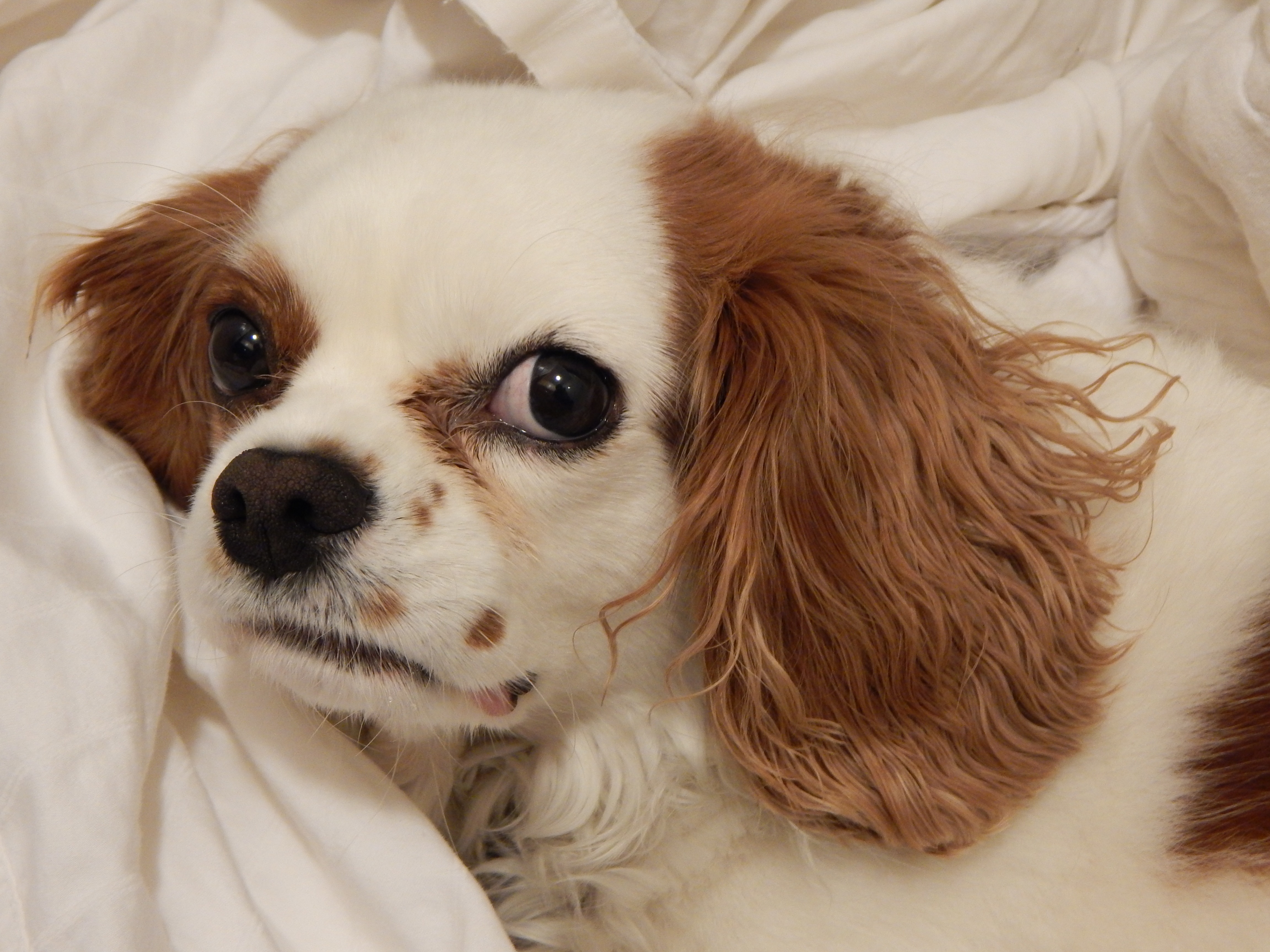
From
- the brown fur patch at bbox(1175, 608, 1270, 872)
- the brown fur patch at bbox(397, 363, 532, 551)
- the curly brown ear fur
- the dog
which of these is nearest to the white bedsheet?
the curly brown ear fur

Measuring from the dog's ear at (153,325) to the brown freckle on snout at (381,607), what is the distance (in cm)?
46

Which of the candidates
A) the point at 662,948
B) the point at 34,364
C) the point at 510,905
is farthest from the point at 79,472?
the point at 662,948

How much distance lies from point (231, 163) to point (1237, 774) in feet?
4.58

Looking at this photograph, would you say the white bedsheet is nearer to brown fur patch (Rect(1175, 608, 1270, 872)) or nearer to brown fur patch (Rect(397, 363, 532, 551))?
brown fur patch (Rect(397, 363, 532, 551))

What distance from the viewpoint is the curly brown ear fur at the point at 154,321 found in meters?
1.28

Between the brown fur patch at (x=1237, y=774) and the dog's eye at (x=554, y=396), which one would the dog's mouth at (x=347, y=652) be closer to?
the dog's eye at (x=554, y=396)

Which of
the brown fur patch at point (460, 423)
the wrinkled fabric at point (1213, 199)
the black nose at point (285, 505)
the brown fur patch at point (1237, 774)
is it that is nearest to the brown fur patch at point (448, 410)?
the brown fur patch at point (460, 423)

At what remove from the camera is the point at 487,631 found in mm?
976

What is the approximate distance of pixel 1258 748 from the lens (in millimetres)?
1007

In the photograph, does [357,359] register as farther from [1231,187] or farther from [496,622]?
[1231,187]

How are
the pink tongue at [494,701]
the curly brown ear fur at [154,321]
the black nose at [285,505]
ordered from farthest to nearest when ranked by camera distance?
the curly brown ear fur at [154,321], the pink tongue at [494,701], the black nose at [285,505]

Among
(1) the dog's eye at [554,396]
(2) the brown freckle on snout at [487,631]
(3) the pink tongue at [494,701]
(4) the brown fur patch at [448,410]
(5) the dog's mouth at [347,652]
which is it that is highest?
(1) the dog's eye at [554,396]

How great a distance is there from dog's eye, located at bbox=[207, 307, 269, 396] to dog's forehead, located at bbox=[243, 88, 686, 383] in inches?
3.4

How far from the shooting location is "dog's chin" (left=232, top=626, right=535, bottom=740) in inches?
38.7
